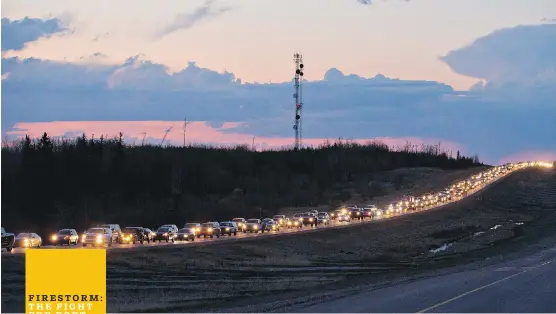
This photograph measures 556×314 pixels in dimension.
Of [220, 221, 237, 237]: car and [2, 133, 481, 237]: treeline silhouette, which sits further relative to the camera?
[2, 133, 481, 237]: treeline silhouette

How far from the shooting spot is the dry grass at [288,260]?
38.5 m

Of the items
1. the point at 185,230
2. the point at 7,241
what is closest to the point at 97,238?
the point at 7,241

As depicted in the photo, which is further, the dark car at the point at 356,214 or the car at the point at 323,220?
the dark car at the point at 356,214

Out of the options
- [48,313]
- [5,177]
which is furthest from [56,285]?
[5,177]

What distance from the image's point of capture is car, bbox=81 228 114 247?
63000 mm

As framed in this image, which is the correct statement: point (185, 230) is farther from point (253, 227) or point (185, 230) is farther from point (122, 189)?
point (122, 189)

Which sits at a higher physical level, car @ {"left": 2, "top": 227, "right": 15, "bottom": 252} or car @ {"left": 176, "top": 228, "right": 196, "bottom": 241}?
car @ {"left": 2, "top": 227, "right": 15, "bottom": 252}

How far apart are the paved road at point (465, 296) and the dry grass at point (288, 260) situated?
4.08 meters

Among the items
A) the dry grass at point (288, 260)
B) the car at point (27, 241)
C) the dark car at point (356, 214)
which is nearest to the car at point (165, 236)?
the dry grass at point (288, 260)

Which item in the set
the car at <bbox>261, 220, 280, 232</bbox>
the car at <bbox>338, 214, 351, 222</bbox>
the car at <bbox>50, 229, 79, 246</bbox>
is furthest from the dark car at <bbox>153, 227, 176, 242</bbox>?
the car at <bbox>338, 214, 351, 222</bbox>

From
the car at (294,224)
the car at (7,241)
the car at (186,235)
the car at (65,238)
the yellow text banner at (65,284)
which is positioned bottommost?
the car at (294,224)

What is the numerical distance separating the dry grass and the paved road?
408cm

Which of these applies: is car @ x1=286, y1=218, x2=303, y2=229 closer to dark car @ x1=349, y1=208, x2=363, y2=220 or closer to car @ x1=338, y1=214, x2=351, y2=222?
car @ x1=338, y1=214, x2=351, y2=222

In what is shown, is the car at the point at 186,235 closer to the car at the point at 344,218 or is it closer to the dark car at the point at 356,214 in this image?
the car at the point at 344,218
